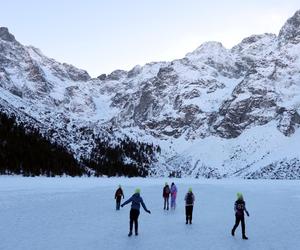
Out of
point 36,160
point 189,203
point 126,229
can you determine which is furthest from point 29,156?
point 126,229

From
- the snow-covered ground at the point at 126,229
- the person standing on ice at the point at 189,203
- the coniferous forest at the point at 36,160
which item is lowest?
the snow-covered ground at the point at 126,229

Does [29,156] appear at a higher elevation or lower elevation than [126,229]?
higher

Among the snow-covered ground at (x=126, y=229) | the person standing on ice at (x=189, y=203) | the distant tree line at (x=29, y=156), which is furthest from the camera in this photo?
the distant tree line at (x=29, y=156)

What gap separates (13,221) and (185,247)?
1232 cm

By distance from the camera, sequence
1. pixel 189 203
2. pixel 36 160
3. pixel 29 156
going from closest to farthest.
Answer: pixel 189 203 < pixel 29 156 < pixel 36 160

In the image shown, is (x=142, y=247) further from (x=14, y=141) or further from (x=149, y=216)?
(x=14, y=141)

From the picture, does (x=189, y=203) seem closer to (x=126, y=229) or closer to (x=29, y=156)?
(x=126, y=229)

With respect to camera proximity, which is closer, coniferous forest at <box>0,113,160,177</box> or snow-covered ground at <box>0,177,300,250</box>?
snow-covered ground at <box>0,177,300,250</box>

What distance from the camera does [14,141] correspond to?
130750 mm

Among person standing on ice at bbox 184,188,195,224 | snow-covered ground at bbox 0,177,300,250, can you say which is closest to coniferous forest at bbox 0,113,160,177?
snow-covered ground at bbox 0,177,300,250

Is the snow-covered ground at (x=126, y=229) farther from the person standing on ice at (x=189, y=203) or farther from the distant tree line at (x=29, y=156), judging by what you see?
the distant tree line at (x=29, y=156)

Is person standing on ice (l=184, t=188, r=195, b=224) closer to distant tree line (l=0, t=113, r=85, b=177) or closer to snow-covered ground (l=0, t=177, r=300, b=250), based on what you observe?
snow-covered ground (l=0, t=177, r=300, b=250)

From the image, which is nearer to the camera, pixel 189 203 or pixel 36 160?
pixel 189 203

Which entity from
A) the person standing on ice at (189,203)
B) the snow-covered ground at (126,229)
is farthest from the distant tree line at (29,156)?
the person standing on ice at (189,203)
